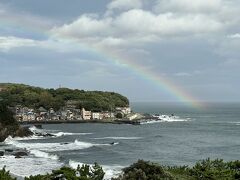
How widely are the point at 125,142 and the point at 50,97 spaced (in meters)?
98.0

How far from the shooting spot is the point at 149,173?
977 inches

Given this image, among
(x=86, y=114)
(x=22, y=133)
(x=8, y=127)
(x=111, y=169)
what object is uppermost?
(x=86, y=114)

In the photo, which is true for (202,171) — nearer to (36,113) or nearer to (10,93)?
(36,113)

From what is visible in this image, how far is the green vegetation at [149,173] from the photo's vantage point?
24.3m

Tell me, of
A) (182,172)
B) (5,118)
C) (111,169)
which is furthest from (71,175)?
(5,118)

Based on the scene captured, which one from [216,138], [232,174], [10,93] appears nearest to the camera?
[232,174]

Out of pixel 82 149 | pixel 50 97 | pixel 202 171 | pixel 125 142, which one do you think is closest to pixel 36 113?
pixel 50 97

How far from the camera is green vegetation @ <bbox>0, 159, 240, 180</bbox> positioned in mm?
24266

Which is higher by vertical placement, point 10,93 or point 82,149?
point 10,93

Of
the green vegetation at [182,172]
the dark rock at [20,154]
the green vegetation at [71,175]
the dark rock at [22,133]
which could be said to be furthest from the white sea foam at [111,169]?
the dark rock at [22,133]

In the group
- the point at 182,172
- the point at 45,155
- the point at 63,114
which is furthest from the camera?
the point at 63,114

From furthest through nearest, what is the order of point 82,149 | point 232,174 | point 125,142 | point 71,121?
point 71,121 → point 125,142 → point 82,149 → point 232,174

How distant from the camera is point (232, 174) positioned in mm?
27797

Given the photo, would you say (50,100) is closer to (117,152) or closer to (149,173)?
(117,152)
